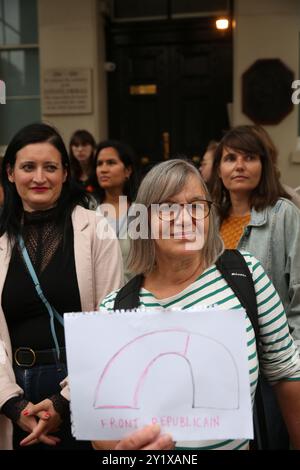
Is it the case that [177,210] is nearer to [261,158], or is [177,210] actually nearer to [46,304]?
[46,304]

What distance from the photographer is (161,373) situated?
4.27 feet

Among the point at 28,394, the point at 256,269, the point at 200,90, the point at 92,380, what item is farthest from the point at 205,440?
the point at 200,90

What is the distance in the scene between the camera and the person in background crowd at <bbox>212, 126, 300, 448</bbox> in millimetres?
2303

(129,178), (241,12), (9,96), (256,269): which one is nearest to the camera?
(256,269)

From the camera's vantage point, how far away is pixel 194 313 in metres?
1.32

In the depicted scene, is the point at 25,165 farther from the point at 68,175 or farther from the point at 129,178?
the point at 129,178

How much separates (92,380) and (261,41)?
5254 mm

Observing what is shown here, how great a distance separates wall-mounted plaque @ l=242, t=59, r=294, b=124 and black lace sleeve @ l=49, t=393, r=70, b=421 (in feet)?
15.3

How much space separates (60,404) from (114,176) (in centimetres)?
202

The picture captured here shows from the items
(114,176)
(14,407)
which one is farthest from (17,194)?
(114,176)

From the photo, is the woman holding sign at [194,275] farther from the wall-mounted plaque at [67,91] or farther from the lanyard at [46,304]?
the wall-mounted plaque at [67,91]

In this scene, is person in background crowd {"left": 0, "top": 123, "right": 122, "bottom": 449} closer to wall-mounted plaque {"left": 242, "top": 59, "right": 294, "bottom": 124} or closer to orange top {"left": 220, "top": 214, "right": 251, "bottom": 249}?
orange top {"left": 220, "top": 214, "right": 251, "bottom": 249}

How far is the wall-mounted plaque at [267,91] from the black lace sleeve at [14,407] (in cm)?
470

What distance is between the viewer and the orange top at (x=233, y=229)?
253 centimetres
